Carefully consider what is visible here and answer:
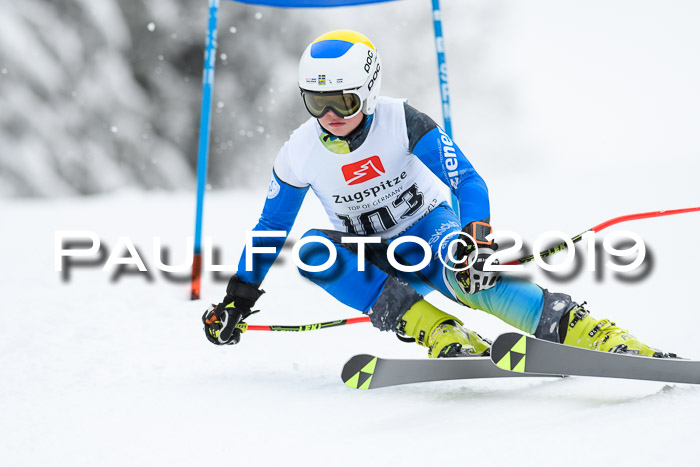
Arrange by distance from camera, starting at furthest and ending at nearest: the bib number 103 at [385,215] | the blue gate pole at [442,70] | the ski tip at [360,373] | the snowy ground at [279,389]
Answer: the blue gate pole at [442,70], the bib number 103 at [385,215], the ski tip at [360,373], the snowy ground at [279,389]

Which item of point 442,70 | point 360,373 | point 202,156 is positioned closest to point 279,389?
point 360,373

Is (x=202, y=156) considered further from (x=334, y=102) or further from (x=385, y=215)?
(x=334, y=102)

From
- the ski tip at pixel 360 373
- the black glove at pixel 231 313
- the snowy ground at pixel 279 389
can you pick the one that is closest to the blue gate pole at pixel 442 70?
the snowy ground at pixel 279 389

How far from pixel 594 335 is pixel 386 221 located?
0.91 m

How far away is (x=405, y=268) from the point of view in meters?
2.69

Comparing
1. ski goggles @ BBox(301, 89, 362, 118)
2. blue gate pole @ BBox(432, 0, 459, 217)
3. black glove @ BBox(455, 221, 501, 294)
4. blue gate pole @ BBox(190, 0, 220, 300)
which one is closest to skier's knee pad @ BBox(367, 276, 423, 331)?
black glove @ BBox(455, 221, 501, 294)

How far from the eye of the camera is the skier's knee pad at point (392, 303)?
2.48 m

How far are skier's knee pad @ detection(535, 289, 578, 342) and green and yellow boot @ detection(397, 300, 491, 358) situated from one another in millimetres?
198

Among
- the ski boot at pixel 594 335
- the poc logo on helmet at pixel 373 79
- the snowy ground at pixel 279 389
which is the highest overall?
the poc logo on helmet at pixel 373 79

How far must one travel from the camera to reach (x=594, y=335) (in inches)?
89.7

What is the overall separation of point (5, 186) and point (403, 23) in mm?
7294

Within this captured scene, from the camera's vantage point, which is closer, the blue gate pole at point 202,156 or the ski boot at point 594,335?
the ski boot at point 594,335

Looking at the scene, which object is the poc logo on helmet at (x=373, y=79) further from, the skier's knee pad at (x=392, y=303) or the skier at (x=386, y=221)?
the skier's knee pad at (x=392, y=303)

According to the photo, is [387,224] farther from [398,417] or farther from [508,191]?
[508,191]
